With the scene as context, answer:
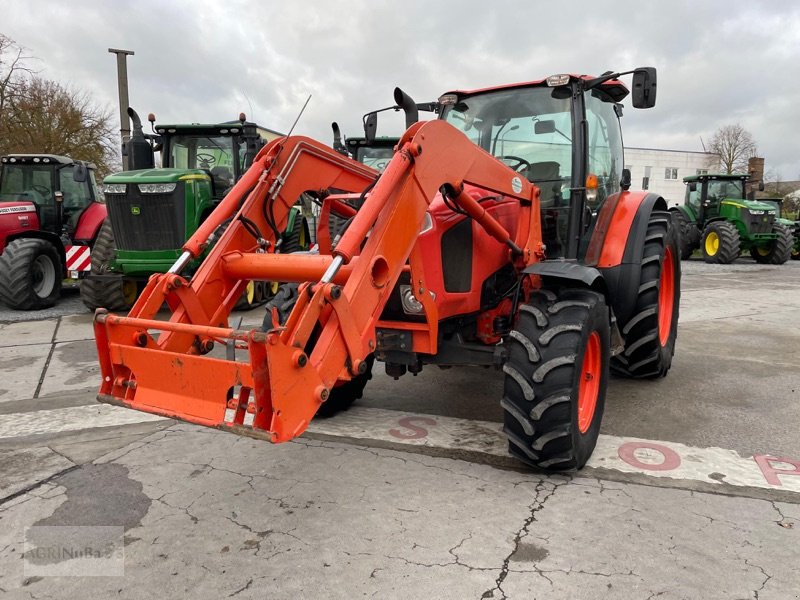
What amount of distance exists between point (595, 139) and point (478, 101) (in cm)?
89

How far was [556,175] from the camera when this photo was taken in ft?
13.4

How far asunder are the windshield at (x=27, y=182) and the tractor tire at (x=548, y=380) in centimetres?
991

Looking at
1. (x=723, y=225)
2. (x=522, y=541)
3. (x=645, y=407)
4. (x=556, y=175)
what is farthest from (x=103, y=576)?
(x=723, y=225)

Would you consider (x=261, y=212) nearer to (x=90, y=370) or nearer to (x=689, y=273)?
(x=90, y=370)

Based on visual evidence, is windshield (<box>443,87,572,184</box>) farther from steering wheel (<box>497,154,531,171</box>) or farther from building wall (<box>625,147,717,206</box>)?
building wall (<box>625,147,717,206</box>)

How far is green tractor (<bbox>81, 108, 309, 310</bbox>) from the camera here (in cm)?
817

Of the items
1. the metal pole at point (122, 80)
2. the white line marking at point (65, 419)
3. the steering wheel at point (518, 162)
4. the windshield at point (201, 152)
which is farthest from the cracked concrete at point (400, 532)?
the metal pole at point (122, 80)

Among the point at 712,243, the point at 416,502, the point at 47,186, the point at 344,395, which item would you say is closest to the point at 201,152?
the point at 47,186

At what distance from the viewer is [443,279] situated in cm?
352

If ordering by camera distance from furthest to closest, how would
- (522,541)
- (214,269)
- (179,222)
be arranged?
(179,222), (214,269), (522,541)

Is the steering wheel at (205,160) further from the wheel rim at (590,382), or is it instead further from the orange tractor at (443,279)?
the wheel rim at (590,382)

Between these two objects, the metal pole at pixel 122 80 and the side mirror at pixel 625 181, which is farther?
the metal pole at pixel 122 80

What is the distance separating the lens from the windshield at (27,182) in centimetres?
1030

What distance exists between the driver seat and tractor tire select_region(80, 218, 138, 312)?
21.4ft
